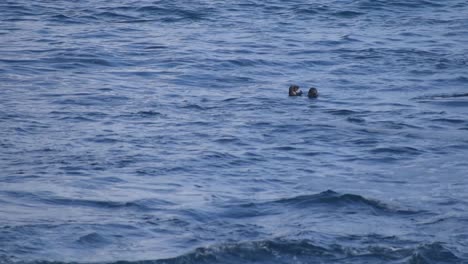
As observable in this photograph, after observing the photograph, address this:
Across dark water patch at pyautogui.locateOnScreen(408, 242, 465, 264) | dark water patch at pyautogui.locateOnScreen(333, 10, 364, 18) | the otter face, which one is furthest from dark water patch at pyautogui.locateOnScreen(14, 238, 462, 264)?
dark water patch at pyautogui.locateOnScreen(333, 10, 364, 18)

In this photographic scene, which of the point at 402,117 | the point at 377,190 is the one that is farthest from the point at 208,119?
the point at 377,190

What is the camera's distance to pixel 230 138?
16.6 meters

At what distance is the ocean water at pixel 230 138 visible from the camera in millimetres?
→ 11578

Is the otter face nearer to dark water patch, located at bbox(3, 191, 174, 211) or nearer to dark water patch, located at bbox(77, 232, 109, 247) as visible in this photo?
dark water patch, located at bbox(3, 191, 174, 211)

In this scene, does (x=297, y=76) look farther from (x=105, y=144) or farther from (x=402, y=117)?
(x=105, y=144)

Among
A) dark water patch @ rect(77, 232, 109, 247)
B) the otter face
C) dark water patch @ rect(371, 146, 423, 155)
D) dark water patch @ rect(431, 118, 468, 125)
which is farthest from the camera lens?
the otter face

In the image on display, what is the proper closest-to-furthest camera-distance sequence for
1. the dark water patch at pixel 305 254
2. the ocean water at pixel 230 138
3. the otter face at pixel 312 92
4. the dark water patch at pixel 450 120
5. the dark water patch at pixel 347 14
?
the dark water patch at pixel 305 254 → the ocean water at pixel 230 138 → the dark water patch at pixel 450 120 → the otter face at pixel 312 92 → the dark water patch at pixel 347 14

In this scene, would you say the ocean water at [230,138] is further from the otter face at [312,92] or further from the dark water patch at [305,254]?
the otter face at [312,92]

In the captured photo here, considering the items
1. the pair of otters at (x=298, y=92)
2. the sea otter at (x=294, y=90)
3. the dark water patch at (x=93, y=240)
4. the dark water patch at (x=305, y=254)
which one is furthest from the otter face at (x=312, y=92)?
the dark water patch at (x=93, y=240)

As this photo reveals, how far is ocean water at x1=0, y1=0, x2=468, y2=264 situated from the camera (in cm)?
1158

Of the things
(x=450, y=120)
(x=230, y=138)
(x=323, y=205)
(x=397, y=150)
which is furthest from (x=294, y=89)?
(x=323, y=205)

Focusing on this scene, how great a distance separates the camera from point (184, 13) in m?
29.4

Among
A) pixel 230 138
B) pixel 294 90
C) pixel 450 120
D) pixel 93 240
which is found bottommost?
pixel 450 120

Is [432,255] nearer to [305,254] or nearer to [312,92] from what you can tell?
[305,254]
